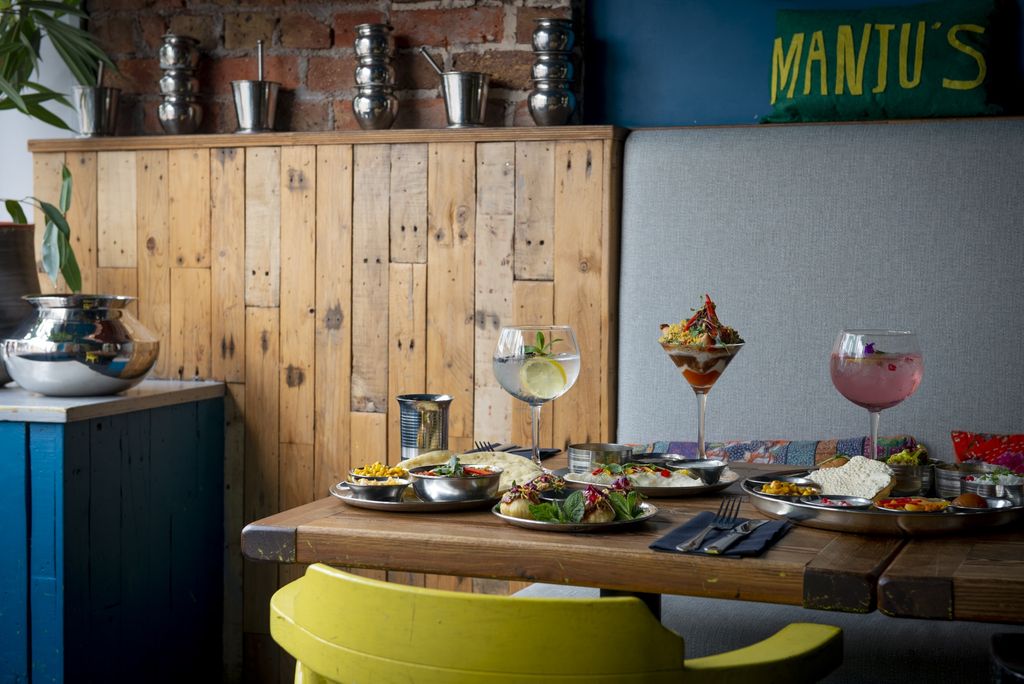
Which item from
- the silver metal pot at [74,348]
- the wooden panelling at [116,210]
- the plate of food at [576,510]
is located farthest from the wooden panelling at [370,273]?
the plate of food at [576,510]

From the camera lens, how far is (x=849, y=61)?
2.47 metres

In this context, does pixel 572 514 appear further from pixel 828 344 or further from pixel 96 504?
pixel 96 504

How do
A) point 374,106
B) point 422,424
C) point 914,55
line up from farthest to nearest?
point 374,106, point 914,55, point 422,424

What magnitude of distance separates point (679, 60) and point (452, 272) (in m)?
0.70

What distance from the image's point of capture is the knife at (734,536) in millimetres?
1165

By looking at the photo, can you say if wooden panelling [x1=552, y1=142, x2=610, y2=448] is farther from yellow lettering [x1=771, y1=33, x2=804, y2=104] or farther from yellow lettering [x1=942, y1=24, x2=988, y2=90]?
Result: yellow lettering [x1=942, y1=24, x2=988, y2=90]

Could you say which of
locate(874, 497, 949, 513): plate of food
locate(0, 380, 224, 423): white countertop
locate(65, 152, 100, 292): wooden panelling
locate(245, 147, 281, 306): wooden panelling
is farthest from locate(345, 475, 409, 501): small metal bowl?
locate(65, 152, 100, 292): wooden panelling

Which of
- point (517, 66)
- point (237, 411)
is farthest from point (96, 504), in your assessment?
point (517, 66)

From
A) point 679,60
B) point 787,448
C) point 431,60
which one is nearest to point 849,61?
point 679,60

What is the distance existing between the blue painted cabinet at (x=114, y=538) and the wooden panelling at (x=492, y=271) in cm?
66

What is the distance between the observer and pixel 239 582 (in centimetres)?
289

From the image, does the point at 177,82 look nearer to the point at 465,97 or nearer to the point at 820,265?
the point at 465,97

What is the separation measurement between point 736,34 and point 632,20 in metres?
0.24

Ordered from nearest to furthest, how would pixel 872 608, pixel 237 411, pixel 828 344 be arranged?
pixel 872 608 → pixel 828 344 → pixel 237 411
